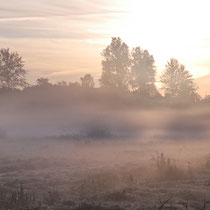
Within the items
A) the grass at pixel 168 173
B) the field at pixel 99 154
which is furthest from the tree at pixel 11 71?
the grass at pixel 168 173

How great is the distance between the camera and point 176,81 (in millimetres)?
82125

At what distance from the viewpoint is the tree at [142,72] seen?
268 feet

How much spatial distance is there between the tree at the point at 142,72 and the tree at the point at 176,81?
7.21ft

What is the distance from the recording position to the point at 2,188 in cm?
1830

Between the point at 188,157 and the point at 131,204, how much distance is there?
541 inches

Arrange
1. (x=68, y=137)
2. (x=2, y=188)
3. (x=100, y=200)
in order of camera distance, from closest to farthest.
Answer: (x=100, y=200) < (x=2, y=188) < (x=68, y=137)

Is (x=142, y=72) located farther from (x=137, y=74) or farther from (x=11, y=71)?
(x=11, y=71)

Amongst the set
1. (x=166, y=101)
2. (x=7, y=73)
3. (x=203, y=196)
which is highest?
(x=7, y=73)

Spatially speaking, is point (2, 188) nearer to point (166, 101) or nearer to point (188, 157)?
point (188, 157)

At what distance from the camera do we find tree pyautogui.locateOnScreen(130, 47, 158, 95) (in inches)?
3221

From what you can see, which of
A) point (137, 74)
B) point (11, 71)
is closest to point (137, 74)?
point (137, 74)

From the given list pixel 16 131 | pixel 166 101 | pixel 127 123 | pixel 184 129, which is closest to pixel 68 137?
pixel 16 131

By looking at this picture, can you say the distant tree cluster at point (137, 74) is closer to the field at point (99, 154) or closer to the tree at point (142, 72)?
the tree at point (142, 72)

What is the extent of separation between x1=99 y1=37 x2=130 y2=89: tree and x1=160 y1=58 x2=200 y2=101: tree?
707 centimetres
